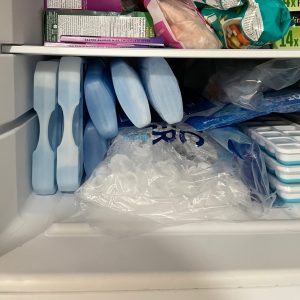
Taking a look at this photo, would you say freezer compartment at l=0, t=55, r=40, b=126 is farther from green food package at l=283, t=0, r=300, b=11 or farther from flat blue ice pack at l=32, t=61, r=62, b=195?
green food package at l=283, t=0, r=300, b=11

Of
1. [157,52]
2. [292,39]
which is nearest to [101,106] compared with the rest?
[157,52]

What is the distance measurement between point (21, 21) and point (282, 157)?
20.1 inches

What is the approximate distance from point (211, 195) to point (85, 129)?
0.29 meters

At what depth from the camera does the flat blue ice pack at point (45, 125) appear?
0.83 meters

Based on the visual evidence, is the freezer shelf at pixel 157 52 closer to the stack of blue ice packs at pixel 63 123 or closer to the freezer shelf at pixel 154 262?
the stack of blue ice packs at pixel 63 123

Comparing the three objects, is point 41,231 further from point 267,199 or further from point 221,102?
point 221,102

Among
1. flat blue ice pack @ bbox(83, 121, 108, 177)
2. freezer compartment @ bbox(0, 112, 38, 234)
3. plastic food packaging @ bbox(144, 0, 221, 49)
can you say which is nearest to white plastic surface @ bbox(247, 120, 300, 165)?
plastic food packaging @ bbox(144, 0, 221, 49)

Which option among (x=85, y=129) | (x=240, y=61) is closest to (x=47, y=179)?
(x=85, y=129)

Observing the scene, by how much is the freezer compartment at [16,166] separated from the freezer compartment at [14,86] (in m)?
0.03

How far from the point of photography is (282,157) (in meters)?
0.79

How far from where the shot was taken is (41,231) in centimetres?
71

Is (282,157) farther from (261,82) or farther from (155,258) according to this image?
(155,258)

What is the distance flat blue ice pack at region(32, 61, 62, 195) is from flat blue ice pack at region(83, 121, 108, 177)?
7 centimetres

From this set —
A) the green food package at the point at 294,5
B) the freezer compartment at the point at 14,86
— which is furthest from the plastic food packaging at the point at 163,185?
the green food package at the point at 294,5
